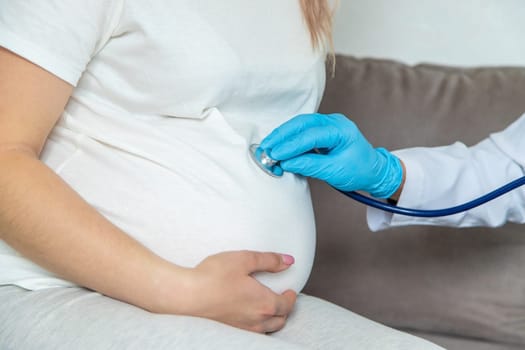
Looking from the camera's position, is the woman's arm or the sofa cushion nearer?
the woman's arm

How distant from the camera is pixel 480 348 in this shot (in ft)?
4.72

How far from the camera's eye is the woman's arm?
0.86 metres

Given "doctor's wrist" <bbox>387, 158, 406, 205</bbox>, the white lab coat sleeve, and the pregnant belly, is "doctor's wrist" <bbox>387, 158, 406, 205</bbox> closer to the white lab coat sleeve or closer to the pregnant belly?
the white lab coat sleeve

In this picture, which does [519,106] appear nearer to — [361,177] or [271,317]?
[361,177]

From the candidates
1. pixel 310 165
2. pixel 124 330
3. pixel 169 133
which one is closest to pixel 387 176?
pixel 310 165

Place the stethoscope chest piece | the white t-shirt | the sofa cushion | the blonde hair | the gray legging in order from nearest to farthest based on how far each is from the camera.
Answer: the gray legging < the white t-shirt < the stethoscope chest piece < the blonde hair < the sofa cushion

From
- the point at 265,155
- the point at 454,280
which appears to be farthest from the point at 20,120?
the point at 454,280

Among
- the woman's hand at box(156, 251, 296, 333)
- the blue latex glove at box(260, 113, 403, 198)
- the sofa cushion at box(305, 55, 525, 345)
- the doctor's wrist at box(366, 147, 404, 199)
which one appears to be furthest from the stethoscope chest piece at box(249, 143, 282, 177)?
the sofa cushion at box(305, 55, 525, 345)

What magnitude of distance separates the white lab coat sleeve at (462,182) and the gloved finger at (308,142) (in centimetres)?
22

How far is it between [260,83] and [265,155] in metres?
0.11

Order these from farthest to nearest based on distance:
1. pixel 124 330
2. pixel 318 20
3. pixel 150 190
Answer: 1. pixel 318 20
2. pixel 150 190
3. pixel 124 330

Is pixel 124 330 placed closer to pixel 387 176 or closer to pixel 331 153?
pixel 331 153

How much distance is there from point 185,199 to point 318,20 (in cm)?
46

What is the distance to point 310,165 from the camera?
1089 mm
